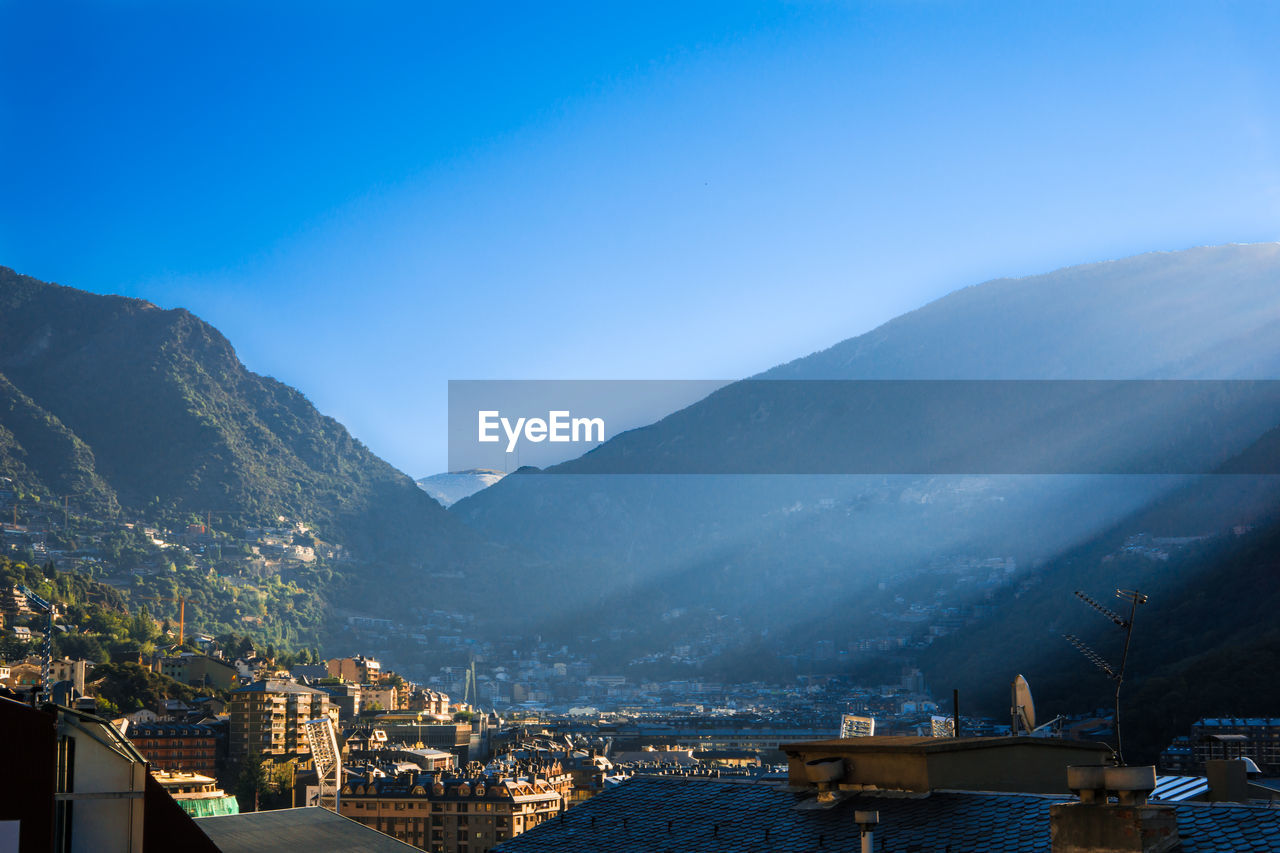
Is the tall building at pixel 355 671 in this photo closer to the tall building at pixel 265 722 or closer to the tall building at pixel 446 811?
the tall building at pixel 265 722

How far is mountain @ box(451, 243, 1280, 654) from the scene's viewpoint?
13862cm

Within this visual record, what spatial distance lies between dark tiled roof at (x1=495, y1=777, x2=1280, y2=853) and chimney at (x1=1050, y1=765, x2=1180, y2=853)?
43 cm

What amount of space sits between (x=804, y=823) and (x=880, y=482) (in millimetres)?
169975

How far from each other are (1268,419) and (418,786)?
98023 mm

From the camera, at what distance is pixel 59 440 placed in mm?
133125

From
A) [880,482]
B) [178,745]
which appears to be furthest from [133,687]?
[880,482]

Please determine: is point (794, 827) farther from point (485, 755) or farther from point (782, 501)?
point (782, 501)

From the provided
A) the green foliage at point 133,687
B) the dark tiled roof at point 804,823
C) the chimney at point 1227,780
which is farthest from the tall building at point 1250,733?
the green foliage at point 133,687

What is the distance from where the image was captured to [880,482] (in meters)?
175

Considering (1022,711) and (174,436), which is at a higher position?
(174,436)

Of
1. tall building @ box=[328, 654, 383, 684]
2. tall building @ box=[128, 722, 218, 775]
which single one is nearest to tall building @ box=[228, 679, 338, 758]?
tall building @ box=[128, 722, 218, 775]

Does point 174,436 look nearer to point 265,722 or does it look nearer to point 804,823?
point 265,722

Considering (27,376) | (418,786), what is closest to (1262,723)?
(418,786)

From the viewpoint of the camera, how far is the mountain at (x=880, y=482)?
455 ft
